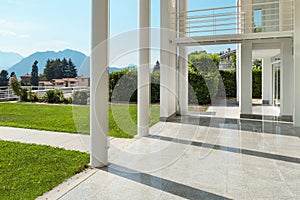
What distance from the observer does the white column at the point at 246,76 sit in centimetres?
993

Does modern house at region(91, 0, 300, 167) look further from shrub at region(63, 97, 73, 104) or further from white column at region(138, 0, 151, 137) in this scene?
shrub at region(63, 97, 73, 104)

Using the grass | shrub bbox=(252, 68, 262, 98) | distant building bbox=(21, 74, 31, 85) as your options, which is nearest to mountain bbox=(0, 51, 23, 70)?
the grass

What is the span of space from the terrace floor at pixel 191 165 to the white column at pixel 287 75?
2.38 metres

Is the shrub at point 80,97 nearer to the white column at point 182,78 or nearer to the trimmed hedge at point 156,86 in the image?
the trimmed hedge at point 156,86

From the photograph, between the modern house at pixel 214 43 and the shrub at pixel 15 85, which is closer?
the modern house at pixel 214 43

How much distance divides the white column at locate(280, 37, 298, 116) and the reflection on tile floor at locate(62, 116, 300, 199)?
264 centimetres

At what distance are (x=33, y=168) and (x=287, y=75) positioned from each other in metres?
8.98

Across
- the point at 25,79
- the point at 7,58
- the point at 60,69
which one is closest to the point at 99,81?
the point at 7,58

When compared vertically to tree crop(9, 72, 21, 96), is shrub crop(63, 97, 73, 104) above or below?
below

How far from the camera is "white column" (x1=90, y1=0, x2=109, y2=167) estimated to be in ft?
14.0

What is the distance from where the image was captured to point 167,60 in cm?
956

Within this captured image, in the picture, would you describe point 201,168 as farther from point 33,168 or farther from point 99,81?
point 33,168

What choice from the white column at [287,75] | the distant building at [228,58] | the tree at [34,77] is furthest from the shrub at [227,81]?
the tree at [34,77]

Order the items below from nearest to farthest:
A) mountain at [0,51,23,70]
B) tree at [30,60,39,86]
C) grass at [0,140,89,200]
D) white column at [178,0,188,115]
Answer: grass at [0,140,89,200] < mountain at [0,51,23,70] < white column at [178,0,188,115] < tree at [30,60,39,86]
